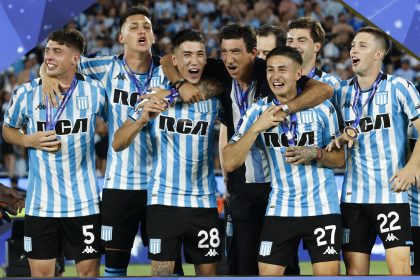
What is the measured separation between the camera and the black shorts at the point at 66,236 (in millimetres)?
6648

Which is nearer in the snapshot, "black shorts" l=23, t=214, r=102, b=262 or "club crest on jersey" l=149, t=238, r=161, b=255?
"club crest on jersey" l=149, t=238, r=161, b=255

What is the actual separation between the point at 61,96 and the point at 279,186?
5.25ft

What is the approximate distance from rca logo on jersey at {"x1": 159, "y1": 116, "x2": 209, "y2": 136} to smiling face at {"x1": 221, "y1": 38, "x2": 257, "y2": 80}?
40 centimetres

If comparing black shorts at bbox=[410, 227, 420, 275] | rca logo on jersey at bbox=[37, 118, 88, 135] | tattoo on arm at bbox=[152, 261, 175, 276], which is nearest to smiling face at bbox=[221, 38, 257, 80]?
rca logo on jersey at bbox=[37, 118, 88, 135]

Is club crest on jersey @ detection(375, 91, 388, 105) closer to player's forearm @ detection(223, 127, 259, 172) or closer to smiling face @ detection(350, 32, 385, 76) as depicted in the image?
smiling face @ detection(350, 32, 385, 76)

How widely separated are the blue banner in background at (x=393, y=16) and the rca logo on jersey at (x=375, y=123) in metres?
1.14

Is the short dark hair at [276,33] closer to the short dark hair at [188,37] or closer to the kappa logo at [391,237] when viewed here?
the short dark hair at [188,37]

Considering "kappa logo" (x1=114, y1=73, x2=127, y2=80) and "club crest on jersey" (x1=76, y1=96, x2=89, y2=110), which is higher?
"kappa logo" (x1=114, y1=73, x2=127, y2=80)

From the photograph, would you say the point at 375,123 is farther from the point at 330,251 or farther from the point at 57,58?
the point at 57,58

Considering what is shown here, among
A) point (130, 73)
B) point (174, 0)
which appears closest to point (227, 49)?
point (130, 73)

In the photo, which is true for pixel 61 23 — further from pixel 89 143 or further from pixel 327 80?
pixel 327 80

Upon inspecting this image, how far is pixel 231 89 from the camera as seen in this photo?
6.69 m

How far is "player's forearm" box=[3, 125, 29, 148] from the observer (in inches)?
259

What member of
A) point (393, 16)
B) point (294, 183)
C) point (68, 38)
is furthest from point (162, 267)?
point (393, 16)
